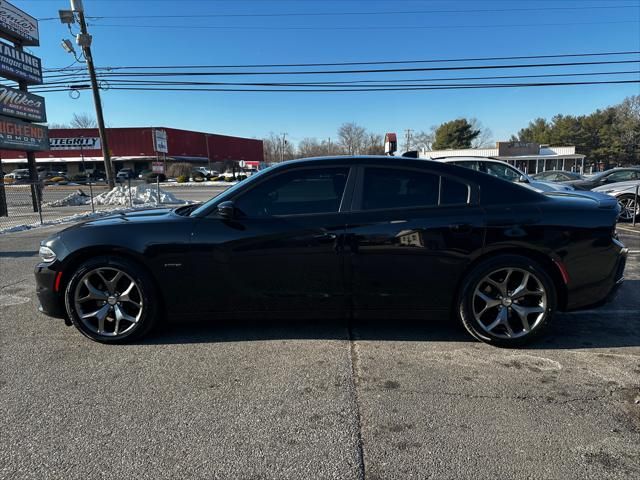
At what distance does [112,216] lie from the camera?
151 inches

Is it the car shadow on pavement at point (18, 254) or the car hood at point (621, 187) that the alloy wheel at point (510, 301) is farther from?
the car hood at point (621, 187)

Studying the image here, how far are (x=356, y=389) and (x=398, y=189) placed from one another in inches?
66.1

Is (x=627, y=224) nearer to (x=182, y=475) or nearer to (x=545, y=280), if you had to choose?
(x=545, y=280)

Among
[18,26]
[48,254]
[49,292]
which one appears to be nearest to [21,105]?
[18,26]

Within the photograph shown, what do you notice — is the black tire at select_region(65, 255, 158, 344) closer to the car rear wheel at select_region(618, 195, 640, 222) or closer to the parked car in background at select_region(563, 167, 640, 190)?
the car rear wheel at select_region(618, 195, 640, 222)

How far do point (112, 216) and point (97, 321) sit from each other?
3.38 feet

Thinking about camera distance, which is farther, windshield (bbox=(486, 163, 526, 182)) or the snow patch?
the snow patch

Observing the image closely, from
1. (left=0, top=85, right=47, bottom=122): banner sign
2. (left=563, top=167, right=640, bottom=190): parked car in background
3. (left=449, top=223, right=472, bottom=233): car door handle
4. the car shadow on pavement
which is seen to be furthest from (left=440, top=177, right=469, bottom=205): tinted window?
(left=0, top=85, right=47, bottom=122): banner sign

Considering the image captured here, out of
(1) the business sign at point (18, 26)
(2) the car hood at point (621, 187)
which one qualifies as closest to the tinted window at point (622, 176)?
(2) the car hood at point (621, 187)

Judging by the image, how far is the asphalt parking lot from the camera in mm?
2062

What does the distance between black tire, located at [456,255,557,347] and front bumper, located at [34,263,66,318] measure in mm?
3518

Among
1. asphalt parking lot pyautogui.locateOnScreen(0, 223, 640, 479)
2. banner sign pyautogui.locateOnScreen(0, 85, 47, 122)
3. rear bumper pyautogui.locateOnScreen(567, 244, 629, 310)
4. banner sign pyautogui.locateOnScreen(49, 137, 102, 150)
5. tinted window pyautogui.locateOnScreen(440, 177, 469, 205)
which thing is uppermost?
banner sign pyautogui.locateOnScreen(49, 137, 102, 150)

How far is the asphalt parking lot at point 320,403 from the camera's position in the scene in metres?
2.06

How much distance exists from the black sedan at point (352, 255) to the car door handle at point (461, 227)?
1cm
